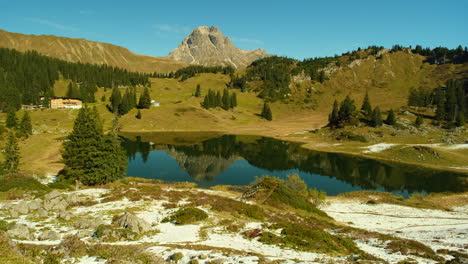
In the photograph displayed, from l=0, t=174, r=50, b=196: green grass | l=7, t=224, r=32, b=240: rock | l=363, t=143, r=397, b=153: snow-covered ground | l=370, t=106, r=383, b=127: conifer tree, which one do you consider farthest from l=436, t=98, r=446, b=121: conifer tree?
l=7, t=224, r=32, b=240: rock

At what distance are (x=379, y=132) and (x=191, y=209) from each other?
107m

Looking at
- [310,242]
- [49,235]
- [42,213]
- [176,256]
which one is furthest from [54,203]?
[310,242]

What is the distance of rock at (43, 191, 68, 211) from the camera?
2697 cm

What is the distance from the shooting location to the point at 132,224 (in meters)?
22.3

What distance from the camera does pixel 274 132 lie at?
151250 millimetres

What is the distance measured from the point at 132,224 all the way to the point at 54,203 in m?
11.3

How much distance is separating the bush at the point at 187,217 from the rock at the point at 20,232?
34.5 feet

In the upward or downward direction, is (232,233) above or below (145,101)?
below

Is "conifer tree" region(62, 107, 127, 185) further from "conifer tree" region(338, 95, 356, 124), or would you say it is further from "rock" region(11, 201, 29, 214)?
"conifer tree" region(338, 95, 356, 124)

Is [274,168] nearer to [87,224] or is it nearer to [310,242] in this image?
[310,242]

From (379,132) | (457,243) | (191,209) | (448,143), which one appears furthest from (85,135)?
(448,143)

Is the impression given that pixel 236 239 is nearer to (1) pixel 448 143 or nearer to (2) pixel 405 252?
(2) pixel 405 252

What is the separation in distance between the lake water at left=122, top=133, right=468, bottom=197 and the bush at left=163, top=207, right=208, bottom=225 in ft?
101

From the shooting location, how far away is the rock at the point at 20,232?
19.2 m
